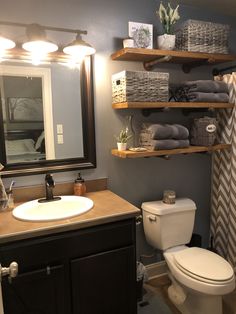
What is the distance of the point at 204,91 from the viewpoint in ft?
6.52

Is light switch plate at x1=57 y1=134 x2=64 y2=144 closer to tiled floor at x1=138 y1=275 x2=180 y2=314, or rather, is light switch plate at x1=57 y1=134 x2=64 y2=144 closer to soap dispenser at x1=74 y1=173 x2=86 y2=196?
soap dispenser at x1=74 y1=173 x2=86 y2=196

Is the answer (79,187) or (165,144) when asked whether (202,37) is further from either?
(79,187)

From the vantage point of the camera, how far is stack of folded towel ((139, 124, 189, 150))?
185 centimetres

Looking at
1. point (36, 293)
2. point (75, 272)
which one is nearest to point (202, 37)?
point (75, 272)

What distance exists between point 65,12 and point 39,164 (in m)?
1.05

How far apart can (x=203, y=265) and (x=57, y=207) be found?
3.39 ft

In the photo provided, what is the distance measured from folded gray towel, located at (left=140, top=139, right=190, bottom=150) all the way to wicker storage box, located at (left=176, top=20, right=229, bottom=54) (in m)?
0.71

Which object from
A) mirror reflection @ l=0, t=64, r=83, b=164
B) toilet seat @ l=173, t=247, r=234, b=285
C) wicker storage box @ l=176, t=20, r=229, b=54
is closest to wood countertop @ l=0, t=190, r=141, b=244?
mirror reflection @ l=0, t=64, r=83, b=164

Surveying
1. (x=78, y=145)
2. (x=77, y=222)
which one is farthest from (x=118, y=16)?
(x=77, y=222)

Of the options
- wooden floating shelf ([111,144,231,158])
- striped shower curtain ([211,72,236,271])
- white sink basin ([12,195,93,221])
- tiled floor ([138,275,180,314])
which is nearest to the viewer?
white sink basin ([12,195,93,221])

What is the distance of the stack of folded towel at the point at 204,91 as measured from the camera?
1.96m

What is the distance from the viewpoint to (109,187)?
6.67ft

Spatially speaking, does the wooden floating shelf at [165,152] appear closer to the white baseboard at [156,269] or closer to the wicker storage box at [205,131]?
the wicker storage box at [205,131]

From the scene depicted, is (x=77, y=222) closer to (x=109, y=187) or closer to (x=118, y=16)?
(x=109, y=187)
